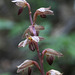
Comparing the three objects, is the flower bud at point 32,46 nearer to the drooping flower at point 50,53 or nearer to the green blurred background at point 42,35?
the drooping flower at point 50,53

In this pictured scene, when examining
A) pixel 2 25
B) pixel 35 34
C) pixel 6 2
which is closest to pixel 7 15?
pixel 6 2

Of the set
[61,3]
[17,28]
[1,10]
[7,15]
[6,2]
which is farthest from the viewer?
[61,3]

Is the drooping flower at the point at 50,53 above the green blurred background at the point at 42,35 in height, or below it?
above

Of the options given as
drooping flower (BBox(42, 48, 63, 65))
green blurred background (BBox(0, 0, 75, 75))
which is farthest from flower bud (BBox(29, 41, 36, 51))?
green blurred background (BBox(0, 0, 75, 75))

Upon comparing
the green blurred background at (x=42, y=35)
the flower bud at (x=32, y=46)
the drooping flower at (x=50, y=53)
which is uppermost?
the flower bud at (x=32, y=46)

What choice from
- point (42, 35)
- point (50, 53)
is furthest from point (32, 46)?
point (42, 35)

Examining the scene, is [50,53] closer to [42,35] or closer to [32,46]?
[32,46]

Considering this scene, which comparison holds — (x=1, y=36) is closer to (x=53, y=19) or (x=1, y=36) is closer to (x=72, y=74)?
(x=53, y=19)

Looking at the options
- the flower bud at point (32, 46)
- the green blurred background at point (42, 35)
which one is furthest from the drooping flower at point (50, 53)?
the green blurred background at point (42, 35)
